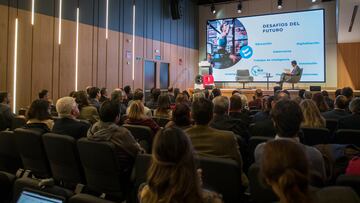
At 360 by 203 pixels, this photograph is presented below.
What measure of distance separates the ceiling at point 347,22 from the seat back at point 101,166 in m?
6.23

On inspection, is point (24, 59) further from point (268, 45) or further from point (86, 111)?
point (268, 45)

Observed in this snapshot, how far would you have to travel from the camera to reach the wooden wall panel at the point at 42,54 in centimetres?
771

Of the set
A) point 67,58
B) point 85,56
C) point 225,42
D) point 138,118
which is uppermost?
point 225,42

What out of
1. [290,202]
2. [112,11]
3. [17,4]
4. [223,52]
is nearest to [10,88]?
[17,4]

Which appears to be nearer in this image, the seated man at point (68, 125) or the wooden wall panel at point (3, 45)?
the seated man at point (68, 125)

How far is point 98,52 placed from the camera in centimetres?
940

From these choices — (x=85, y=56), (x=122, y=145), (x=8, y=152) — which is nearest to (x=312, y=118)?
(x=122, y=145)

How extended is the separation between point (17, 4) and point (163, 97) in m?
4.97

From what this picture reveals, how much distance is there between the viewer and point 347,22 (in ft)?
28.7

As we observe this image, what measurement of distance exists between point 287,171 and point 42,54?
788 cm

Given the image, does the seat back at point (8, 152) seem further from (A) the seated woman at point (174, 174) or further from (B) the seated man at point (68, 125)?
(A) the seated woman at point (174, 174)

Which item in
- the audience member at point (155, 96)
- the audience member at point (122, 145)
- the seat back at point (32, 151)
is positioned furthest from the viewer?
the audience member at point (155, 96)

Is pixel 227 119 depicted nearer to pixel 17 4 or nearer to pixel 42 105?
pixel 42 105

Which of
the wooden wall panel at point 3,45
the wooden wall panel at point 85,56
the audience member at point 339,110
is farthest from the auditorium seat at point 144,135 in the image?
the wooden wall panel at point 85,56
